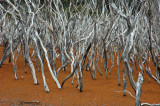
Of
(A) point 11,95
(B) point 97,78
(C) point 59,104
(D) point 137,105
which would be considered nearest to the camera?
(D) point 137,105

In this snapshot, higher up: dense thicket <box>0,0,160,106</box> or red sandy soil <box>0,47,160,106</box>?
dense thicket <box>0,0,160,106</box>

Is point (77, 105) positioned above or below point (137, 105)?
below

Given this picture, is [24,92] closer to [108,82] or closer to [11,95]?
[11,95]

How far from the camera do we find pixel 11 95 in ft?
11.4

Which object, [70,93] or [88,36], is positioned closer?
[70,93]

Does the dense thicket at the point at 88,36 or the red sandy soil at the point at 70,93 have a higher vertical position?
the dense thicket at the point at 88,36

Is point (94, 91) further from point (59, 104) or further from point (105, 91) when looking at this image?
point (59, 104)

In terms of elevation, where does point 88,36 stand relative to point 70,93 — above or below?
above

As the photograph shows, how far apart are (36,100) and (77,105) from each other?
1.88 feet

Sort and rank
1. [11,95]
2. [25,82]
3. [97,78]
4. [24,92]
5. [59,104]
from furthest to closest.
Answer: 1. [97,78]
2. [25,82]
3. [24,92]
4. [11,95]
5. [59,104]

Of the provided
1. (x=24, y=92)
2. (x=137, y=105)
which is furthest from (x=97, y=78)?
(x=137, y=105)

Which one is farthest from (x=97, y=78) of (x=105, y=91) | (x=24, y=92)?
(x=24, y=92)

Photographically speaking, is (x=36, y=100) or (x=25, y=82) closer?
(x=36, y=100)

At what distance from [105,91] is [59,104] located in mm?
1077
